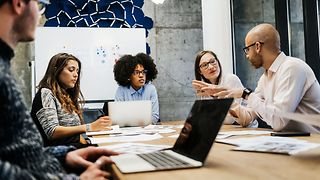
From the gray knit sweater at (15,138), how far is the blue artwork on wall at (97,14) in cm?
397

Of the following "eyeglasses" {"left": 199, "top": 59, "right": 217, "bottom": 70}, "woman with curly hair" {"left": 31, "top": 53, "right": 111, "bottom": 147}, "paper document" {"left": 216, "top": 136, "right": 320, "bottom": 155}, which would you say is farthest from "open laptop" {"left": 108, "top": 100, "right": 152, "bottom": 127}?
"paper document" {"left": 216, "top": 136, "right": 320, "bottom": 155}

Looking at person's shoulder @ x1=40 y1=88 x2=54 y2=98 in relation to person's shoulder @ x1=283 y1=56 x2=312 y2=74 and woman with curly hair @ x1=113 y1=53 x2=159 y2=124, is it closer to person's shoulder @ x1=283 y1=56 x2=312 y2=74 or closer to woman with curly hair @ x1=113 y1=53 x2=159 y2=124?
woman with curly hair @ x1=113 y1=53 x2=159 y2=124

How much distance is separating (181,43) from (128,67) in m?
1.34

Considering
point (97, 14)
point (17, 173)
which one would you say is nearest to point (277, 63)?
point (17, 173)

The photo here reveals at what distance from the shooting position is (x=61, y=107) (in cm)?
241

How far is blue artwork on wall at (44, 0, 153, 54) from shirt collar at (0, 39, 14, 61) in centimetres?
394

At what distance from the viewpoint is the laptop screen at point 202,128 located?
0.91m

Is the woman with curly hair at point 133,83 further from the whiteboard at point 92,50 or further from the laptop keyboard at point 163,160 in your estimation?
the laptop keyboard at point 163,160

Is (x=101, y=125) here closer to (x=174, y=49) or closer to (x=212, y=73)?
(x=212, y=73)

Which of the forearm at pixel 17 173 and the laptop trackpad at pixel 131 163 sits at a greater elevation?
the forearm at pixel 17 173

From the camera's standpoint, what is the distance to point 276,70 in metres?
2.23

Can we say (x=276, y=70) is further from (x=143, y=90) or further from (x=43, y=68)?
(x=43, y=68)

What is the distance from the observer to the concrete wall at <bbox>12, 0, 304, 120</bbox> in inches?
192

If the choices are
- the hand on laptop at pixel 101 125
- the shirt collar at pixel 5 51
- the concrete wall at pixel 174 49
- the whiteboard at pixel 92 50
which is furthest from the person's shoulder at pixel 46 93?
the concrete wall at pixel 174 49
